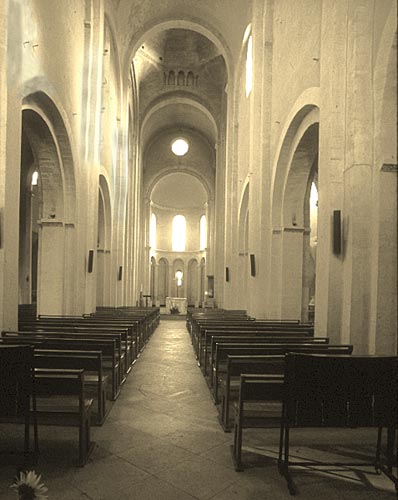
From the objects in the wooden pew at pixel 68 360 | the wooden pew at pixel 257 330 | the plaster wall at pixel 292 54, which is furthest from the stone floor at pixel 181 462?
the plaster wall at pixel 292 54

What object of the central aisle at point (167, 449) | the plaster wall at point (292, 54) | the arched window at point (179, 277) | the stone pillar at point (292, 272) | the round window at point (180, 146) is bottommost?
the central aisle at point (167, 449)

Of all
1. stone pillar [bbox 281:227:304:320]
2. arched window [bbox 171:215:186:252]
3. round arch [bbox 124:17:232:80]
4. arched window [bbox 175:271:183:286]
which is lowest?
arched window [bbox 175:271:183:286]

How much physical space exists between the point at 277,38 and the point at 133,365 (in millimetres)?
9026

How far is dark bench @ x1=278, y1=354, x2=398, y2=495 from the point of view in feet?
Answer: 10.5

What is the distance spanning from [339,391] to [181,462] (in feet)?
4.89

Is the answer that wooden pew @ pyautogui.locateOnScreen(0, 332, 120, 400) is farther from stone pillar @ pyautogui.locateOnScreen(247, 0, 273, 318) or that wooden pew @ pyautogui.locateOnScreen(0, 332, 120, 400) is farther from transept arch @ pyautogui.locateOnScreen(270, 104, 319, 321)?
stone pillar @ pyautogui.locateOnScreen(247, 0, 273, 318)

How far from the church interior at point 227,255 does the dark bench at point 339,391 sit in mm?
21

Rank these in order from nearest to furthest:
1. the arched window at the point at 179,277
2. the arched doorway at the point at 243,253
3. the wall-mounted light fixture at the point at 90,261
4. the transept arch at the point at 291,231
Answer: the transept arch at the point at 291,231
the wall-mounted light fixture at the point at 90,261
the arched doorway at the point at 243,253
the arched window at the point at 179,277

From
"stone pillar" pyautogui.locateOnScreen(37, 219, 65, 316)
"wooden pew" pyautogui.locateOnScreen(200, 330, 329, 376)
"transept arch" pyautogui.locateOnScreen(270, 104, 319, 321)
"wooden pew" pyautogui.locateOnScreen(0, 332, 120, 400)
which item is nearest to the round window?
"transept arch" pyautogui.locateOnScreen(270, 104, 319, 321)

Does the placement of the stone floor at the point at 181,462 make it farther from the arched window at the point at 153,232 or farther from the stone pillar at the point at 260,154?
the arched window at the point at 153,232

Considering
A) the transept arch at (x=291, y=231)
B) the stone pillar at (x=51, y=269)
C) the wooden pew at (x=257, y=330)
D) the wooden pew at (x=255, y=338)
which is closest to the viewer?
the wooden pew at (x=255, y=338)

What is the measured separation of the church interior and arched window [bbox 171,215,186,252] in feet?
52.8

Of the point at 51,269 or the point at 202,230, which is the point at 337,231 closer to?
the point at 51,269

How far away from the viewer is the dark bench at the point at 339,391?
3195 mm
